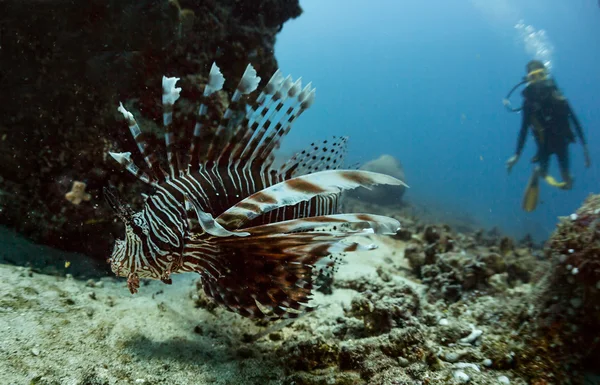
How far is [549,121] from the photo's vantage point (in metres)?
10.7

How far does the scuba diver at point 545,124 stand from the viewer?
10.5 meters

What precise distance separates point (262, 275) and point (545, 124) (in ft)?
39.5

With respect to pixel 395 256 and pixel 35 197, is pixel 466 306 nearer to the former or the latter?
Answer: pixel 395 256

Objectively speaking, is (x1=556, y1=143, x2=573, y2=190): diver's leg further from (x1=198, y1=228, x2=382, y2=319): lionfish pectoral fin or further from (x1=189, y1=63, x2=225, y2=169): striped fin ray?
(x1=189, y1=63, x2=225, y2=169): striped fin ray

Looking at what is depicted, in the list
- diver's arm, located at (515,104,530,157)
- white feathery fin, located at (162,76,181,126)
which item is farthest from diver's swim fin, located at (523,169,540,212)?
white feathery fin, located at (162,76,181,126)

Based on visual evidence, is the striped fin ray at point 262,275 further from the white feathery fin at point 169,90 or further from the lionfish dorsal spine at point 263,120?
the white feathery fin at point 169,90

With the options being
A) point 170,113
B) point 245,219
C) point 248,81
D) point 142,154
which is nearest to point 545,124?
point 248,81

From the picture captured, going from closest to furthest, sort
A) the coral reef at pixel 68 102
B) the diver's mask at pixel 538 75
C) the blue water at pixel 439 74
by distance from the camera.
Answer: the coral reef at pixel 68 102
the diver's mask at pixel 538 75
the blue water at pixel 439 74

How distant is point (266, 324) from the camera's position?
10.7ft

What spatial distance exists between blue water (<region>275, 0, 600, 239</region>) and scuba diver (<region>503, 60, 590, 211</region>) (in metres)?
73.5

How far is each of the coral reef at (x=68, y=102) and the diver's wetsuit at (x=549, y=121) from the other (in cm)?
1143

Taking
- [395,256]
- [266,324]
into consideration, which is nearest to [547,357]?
[266,324]

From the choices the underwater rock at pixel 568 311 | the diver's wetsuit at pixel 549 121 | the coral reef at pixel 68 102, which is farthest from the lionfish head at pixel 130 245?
the diver's wetsuit at pixel 549 121

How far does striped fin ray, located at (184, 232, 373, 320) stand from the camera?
89.7 inches
